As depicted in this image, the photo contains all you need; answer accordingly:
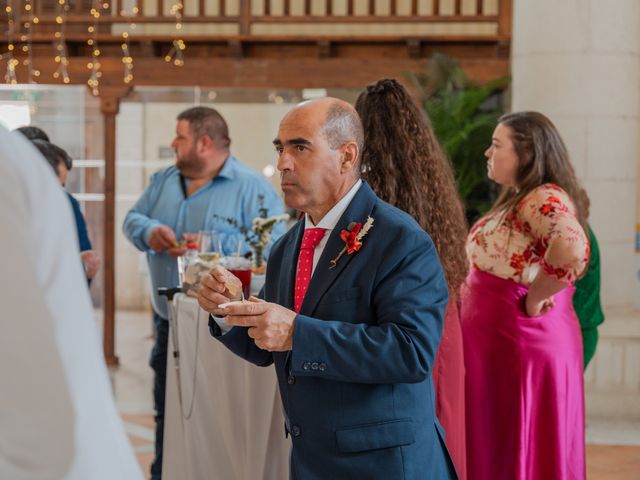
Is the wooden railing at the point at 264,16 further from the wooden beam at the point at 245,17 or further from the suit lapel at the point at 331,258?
the suit lapel at the point at 331,258

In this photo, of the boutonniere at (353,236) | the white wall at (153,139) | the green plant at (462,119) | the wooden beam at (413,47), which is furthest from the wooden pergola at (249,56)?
the boutonniere at (353,236)

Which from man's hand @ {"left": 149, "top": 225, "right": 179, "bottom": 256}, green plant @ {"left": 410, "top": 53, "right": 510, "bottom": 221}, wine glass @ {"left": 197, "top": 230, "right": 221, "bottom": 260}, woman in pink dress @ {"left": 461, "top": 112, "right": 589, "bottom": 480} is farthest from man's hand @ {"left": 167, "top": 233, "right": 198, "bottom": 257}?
green plant @ {"left": 410, "top": 53, "right": 510, "bottom": 221}

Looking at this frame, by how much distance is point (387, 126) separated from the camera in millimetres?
2990

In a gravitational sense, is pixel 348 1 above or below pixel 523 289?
above

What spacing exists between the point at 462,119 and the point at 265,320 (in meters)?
6.01

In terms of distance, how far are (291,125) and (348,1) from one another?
6.86 meters

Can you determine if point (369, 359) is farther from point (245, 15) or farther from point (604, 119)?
point (245, 15)

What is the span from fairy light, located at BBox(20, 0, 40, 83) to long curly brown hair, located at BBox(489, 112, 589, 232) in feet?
18.4

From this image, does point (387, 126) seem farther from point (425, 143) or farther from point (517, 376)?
point (517, 376)

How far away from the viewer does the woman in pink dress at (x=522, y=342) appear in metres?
3.89

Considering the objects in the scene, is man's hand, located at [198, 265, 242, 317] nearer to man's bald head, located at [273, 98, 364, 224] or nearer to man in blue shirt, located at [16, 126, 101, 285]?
man's bald head, located at [273, 98, 364, 224]

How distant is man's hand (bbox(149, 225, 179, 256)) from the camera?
479 cm

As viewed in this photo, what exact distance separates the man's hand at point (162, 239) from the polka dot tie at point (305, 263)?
2.47 m

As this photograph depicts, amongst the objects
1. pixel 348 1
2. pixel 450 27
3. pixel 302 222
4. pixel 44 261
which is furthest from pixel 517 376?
pixel 450 27
